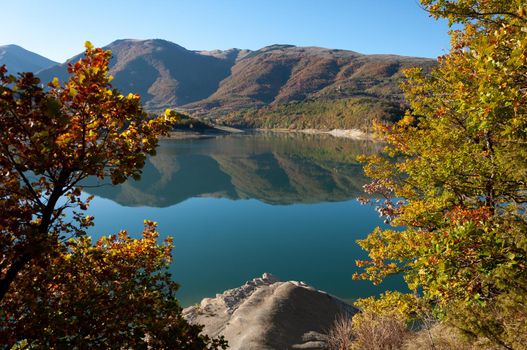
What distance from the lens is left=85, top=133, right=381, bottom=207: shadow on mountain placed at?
66938 mm

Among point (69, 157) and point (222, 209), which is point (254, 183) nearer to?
point (222, 209)

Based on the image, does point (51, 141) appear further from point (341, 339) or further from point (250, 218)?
point (250, 218)

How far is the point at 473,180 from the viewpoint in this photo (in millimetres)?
12047

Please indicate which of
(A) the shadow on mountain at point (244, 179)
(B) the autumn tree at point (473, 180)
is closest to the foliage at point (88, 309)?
(B) the autumn tree at point (473, 180)

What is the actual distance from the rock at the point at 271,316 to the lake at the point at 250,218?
4976 millimetres

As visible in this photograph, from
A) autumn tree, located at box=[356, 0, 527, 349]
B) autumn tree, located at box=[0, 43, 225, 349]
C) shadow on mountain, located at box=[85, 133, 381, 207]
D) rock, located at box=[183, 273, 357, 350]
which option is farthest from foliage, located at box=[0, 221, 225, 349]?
shadow on mountain, located at box=[85, 133, 381, 207]

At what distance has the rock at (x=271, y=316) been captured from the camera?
16078 millimetres

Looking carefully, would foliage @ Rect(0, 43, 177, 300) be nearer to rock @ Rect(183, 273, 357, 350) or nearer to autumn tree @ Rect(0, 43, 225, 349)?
autumn tree @ Rect(0, 43, 225, 349)

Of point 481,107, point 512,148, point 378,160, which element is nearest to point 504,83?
point 481,107

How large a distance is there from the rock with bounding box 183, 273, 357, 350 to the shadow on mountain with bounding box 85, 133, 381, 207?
4076 centimetres

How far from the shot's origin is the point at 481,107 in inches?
225

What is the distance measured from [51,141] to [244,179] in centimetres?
7800

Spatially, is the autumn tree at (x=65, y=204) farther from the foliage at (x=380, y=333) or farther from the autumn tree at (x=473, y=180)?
the foliage at (x=380, y=333)

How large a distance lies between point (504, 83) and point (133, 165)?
18.4 feet
